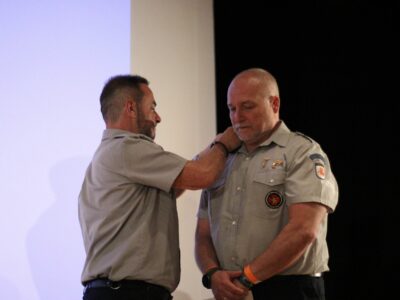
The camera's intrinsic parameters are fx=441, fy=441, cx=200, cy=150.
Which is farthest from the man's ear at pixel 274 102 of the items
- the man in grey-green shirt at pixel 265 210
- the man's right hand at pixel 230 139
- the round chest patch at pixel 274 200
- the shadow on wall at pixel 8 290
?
the shadow on wall at pixel 8 290

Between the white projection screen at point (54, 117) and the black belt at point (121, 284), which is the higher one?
the white projection screen at point (54, 117)

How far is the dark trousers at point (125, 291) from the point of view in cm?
159

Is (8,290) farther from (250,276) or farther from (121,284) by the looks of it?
(250,276)

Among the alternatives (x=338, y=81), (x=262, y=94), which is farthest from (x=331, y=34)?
(x=262, y=94)

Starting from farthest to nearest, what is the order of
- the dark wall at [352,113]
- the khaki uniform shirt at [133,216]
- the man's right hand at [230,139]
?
the dark wall at [352,113] → the man's right hand at [230,139] → the khaki uniform shirt at [133,216]

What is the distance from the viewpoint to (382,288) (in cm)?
253

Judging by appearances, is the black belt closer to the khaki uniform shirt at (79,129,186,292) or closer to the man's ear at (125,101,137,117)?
the khaki uniform shirt at (79,129,186,292)

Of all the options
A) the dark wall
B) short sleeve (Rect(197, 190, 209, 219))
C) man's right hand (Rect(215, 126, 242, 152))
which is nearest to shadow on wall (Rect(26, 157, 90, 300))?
short sleeve (Rect(197, 190, 209, 219))

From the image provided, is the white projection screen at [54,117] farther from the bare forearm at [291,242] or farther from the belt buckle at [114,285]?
the bare forearm at [291,242]

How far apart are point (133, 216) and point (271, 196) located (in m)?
0.53

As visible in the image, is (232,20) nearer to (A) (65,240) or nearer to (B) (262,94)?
(B) (262,94)

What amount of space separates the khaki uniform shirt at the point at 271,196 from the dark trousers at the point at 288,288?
3 centimetres

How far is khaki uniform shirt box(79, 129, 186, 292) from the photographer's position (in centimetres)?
162

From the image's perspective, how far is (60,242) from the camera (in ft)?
6.91
